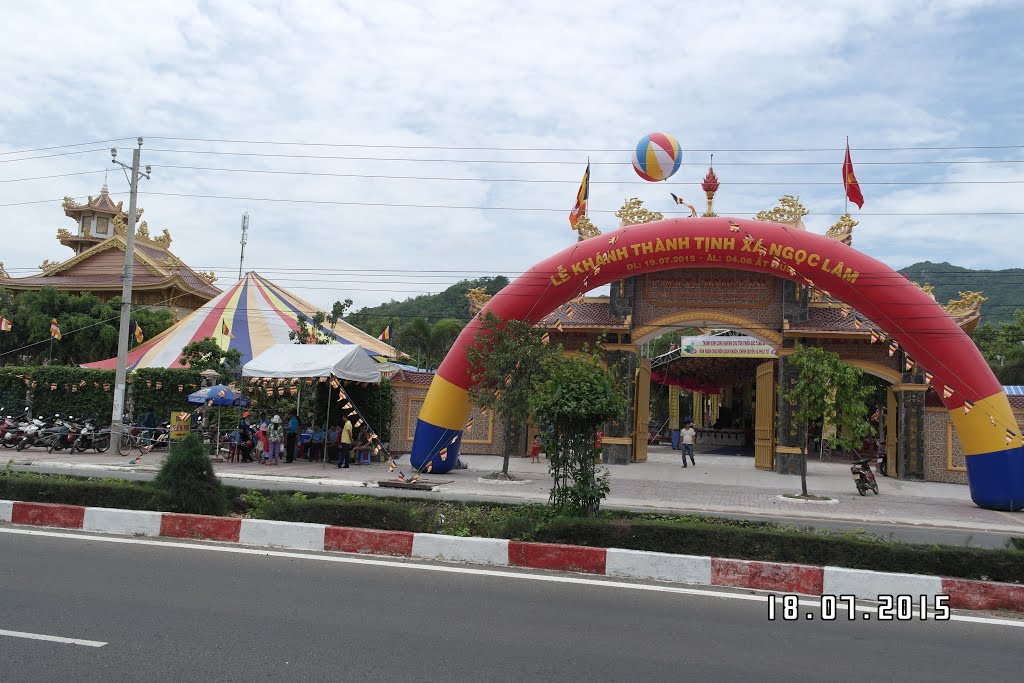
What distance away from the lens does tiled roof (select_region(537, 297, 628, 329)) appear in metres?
22.6

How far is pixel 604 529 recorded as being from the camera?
820 centimetres

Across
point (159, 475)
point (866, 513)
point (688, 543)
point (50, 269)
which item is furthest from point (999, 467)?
point (50, 269)

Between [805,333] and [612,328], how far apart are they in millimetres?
5239

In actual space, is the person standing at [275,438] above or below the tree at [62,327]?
below

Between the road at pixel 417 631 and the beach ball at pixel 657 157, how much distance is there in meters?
14.5

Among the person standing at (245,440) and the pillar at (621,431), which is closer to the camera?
the person standing at (245,440)

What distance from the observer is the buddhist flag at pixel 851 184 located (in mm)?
20156

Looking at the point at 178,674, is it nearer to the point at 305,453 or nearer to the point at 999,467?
the point at 999,467

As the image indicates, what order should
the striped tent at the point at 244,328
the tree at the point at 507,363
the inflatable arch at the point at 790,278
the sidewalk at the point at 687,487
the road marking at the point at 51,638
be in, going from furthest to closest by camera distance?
the striped tent at the point at 244,328, the tree at the point at 507,363, the inflatable arch at the point at 790,278, the sidewalk at the point at 687,487, the road marking at the point at 51,638

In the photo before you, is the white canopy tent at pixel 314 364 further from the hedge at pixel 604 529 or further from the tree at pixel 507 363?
the hedge at pixel 604 529

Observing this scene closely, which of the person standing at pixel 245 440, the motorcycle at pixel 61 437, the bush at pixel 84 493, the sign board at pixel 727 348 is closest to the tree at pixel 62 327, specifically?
the motorcycle at pixel 61 437

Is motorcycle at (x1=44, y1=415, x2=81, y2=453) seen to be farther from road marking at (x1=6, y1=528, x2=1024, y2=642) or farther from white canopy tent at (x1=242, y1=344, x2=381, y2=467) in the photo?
road marking at (x1=6, y1=528, x2=1024, y2=642)

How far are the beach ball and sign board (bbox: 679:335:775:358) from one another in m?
9.93

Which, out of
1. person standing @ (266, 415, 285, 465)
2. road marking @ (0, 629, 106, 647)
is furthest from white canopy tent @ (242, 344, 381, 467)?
road marking @ (0, 629, 106, 647)
